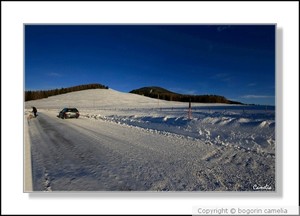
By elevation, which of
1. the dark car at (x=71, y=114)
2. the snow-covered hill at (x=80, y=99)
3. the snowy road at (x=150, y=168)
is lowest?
the snowy road at (x=150, y=168)

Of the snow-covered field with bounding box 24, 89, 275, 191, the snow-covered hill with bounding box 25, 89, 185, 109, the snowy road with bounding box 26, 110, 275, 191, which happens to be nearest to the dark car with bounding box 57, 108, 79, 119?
the snow-covered hill with bounding box 25, 89, 185, 109

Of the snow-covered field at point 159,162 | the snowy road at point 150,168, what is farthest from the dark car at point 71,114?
the snowy road at point 150,168

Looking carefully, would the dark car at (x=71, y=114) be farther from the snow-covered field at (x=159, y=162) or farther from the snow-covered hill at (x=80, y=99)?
the snow-covered field at (x=159, y=162)

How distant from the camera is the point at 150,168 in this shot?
6387 mm

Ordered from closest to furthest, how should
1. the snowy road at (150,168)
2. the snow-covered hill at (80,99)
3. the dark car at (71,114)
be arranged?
the snowy road at (150,168) → the snow-covered hill at (80,99) → the dark car at (71,114)

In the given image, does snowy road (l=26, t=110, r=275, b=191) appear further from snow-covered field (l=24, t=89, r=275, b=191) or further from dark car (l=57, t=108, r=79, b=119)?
dark car (l=57, t=108, r=79, b=119)

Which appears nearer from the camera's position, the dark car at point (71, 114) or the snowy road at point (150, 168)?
the snowy road at point (150, 168)

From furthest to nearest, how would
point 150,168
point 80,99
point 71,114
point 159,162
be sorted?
point 71,114
point 80,99
point 159,162
point 150,168

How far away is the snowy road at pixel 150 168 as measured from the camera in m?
5.82

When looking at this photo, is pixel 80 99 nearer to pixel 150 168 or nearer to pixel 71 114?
pixel 71 114

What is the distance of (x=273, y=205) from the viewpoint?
639 centimetres

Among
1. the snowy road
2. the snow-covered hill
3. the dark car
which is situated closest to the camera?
the snowy road

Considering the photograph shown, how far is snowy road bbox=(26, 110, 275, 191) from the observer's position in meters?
5.82

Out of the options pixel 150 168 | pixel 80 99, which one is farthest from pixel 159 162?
pixel 80 99
